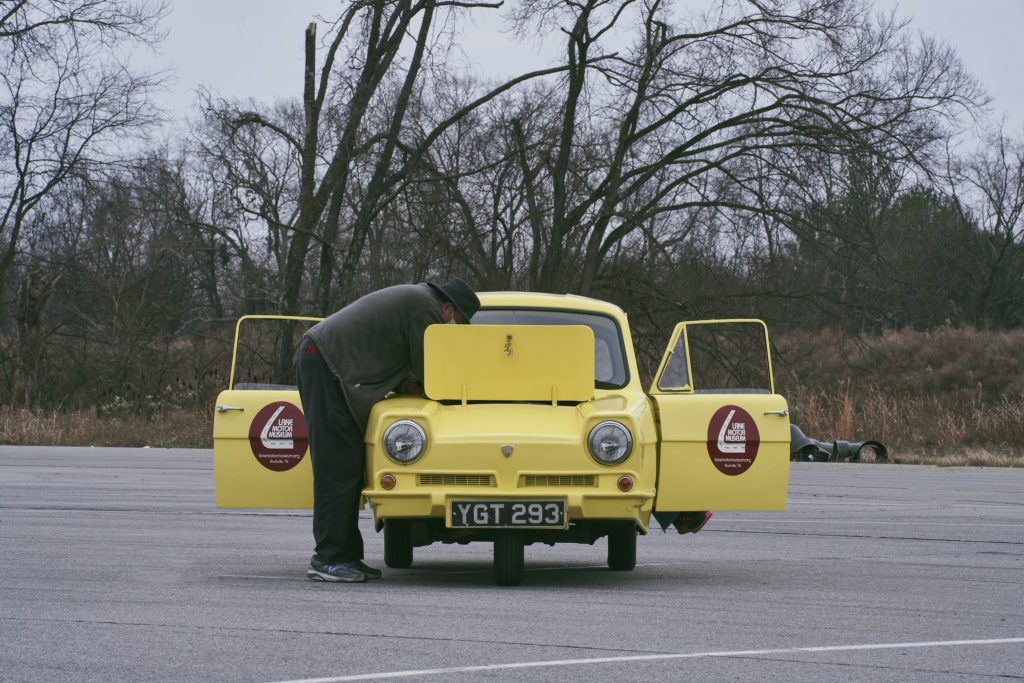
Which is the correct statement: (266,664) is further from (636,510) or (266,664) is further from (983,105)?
(983,105)

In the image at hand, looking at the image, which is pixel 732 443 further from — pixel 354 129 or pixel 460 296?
pixel 354 129

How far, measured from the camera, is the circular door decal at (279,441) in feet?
27.9

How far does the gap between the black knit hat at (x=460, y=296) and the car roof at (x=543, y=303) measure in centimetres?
91

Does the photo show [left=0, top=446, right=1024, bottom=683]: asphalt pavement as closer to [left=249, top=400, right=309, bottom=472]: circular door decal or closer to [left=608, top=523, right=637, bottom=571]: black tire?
[left=608, top=523, right=637, bottom=571]: black tire

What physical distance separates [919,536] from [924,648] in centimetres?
574

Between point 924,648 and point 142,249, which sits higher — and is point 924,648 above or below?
below

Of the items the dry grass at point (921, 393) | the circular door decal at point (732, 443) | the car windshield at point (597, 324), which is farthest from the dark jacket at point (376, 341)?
the dry grass at point (921, 393)

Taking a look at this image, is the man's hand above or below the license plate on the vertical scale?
above

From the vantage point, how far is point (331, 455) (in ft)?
26.2

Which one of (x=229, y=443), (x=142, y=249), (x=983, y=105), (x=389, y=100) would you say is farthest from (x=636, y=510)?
(x=142, y=249)

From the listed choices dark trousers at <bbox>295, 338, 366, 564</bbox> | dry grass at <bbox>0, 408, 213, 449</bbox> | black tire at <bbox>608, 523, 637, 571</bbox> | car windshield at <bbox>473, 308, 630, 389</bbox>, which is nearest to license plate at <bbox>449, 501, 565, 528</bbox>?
dark trousers at <bbox>295, 338, 366, 564</bbox>

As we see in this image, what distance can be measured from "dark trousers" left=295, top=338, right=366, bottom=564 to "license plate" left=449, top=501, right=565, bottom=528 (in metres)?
0.72

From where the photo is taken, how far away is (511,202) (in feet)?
95.0

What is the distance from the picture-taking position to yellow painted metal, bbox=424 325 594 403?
27.1 feet
